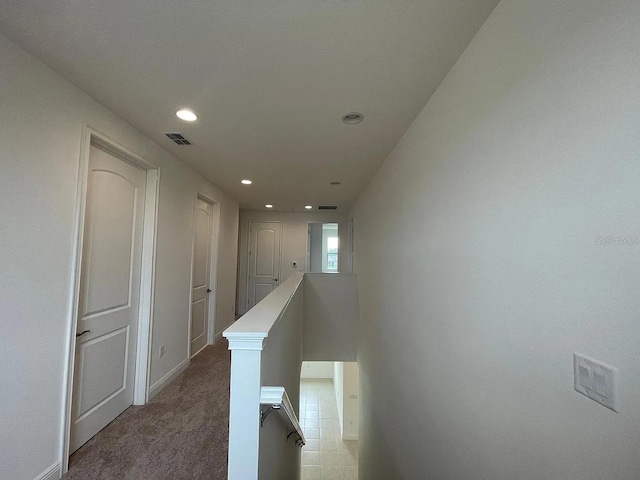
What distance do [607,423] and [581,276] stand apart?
1.22 ft

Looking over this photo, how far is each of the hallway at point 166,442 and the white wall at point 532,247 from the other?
4.85ft

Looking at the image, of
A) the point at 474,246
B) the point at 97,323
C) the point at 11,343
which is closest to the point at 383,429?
the point at 474,246

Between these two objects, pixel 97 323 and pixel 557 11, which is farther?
pixel 97 323

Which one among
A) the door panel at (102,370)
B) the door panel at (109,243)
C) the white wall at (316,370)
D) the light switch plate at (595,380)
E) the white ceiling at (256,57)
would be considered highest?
the white ceiling at (256,57)

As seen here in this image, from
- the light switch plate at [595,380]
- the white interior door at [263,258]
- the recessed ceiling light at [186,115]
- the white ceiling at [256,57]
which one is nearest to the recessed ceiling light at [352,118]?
the white ceiling at [256,57]

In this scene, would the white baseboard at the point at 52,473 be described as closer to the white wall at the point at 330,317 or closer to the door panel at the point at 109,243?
the door panel at the point at 109,243

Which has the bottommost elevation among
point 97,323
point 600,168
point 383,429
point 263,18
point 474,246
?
point 383,429

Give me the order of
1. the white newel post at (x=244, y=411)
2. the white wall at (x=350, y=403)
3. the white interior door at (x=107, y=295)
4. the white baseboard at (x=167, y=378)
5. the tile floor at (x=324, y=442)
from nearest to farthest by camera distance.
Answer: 1. the white newel post at (x=244, y=411)
2. the white interior door at (x=107, y=295)
3. the white baseboard at (x=167, y=378)
4. the tile floor at (x=324, y=442)
5. the white wall at (x=350, y=403)

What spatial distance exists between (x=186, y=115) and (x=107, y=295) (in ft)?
5.05

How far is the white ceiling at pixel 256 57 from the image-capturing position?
3.89ft

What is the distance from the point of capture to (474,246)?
131 cm

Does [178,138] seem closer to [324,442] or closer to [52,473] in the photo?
[52,473]

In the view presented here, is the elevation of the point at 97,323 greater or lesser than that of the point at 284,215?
lesser

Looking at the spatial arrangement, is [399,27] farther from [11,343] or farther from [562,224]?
[11,343]
